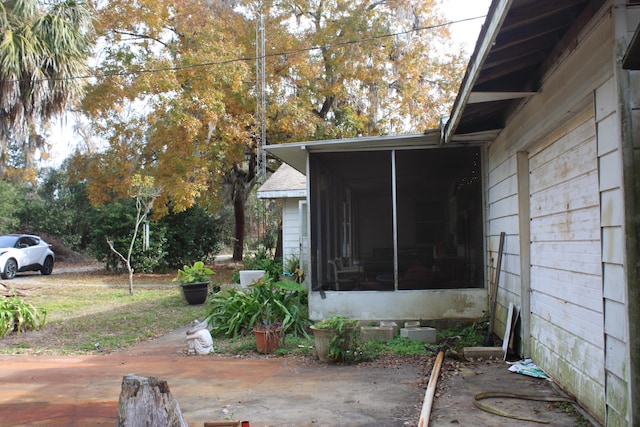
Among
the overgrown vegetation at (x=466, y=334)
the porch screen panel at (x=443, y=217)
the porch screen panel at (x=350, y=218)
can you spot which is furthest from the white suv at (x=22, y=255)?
the overgrown vegetation at (x=466, y=334)

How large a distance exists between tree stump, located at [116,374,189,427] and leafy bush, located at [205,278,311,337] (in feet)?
16.0

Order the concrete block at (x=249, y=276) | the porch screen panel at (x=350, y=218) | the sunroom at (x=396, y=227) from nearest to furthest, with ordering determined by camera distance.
Answer: 1. the sunroom at (x=396, y=227)
2. the porch screen panel at (x=350, y=218)
3. the concrete block at (x=249, y=276)

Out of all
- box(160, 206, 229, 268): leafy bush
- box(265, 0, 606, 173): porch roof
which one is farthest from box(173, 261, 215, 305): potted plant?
box(160, 206, 229, 268): leafy bush

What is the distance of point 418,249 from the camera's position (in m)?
12.9

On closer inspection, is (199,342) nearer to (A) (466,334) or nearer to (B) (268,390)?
(B) (268,390)

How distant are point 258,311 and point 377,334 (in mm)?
1887

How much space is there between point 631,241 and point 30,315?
8.69 meters

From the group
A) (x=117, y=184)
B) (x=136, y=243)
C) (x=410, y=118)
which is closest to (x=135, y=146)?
(x=117, y=184)

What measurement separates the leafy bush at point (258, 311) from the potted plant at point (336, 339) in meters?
1.41

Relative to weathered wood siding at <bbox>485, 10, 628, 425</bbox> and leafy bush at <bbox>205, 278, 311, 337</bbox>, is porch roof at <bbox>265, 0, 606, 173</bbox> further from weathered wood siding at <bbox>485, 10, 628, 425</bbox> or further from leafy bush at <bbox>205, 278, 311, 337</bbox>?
leafy bush at <bbox>205, 278, 311, 337</bbox>

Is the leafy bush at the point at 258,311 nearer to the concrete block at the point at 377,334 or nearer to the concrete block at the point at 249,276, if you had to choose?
the concrete block at the point at 377,334

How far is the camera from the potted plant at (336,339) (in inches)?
241

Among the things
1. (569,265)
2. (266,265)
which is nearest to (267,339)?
(569,265)

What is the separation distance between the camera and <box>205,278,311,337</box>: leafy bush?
787cm
